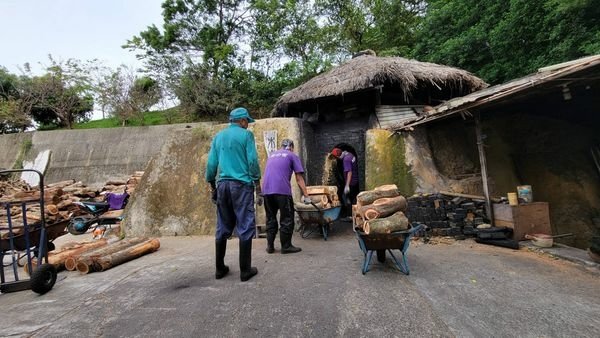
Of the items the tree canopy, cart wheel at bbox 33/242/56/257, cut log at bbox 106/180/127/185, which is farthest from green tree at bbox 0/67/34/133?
cart wheel at bbox 33/242/56/257

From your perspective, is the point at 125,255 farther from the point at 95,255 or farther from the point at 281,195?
the point at 281,195

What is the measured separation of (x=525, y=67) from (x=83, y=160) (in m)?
19.9

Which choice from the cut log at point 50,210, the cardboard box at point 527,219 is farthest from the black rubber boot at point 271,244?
the cut log at point 50,210

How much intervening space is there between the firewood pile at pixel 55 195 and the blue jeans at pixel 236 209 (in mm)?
5496

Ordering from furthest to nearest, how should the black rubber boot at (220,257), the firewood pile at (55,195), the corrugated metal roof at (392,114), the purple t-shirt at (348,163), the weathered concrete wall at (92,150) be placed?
the weathered concrete wall at (92,150)
the firewood pile at (55,195)
the corrugated metal roof at (392,114)
the purple t-shirt at (348,163)
the black rubber boot at (220,257)

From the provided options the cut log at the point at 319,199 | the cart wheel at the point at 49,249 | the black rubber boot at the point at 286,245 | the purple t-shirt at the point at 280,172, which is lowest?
the black rubber boot at the point at 286,245

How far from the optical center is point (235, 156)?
3.82 m

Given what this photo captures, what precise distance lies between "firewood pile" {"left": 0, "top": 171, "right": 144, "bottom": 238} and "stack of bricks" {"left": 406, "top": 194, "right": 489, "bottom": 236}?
7904mm

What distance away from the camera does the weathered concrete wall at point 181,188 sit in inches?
282

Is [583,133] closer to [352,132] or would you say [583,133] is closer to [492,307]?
[352,132]

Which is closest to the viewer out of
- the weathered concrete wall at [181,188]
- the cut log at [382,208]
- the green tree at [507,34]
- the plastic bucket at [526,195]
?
the cut log at [382,208]

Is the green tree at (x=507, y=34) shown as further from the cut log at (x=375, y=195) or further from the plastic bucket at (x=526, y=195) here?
the cut log at (x=375, y=195)

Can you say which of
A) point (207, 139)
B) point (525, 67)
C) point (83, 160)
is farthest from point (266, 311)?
point (83, 160)

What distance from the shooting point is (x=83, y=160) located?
47.9 ft
